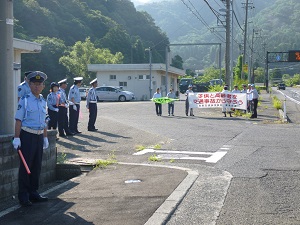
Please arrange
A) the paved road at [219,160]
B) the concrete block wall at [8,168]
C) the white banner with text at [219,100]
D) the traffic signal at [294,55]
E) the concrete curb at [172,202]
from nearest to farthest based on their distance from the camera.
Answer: the concrete curb at [172,202] → the paved road at [219,160] → the concrete block wall at [8,168] → the white banner with text at [219,100] → the traffic signal at [294,55]

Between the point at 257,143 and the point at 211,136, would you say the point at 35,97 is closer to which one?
the point at 257,143

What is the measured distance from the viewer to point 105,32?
105 meters

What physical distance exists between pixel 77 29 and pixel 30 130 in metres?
93.5

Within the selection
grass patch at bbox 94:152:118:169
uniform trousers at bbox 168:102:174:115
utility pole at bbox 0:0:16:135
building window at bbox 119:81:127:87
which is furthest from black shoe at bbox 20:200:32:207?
building window at bbox 119:81:127:87

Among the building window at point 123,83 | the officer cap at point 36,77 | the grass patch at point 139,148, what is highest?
the building window at point 123,83

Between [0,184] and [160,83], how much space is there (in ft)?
179

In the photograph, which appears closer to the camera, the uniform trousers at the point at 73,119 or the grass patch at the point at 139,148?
the grass patch at the point at 139,148

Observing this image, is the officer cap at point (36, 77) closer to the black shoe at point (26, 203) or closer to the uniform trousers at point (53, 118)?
the black shoe at point (26, 203)

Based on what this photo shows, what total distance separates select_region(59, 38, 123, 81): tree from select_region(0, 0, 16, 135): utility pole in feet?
209

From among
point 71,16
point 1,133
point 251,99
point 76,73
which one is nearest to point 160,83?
point 76,73

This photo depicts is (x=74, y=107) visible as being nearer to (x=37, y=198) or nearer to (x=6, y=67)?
(x=6, y=67)

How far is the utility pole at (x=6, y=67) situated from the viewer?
849 cm

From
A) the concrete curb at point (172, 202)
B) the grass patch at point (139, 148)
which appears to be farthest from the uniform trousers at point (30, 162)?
the grass patch at point (139, 148)

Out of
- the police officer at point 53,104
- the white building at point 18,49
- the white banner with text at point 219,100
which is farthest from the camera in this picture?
the white banner with text at point 219,100
